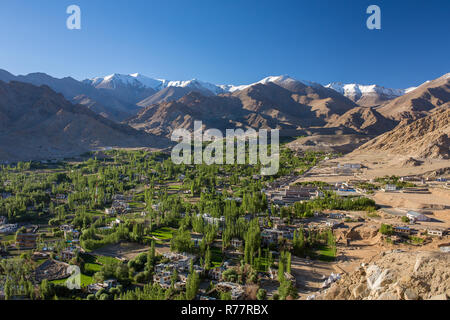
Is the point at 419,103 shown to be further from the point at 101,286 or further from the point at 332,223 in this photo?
the point at 101,286

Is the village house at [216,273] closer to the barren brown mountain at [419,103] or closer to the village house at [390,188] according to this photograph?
the village house at [390,188]

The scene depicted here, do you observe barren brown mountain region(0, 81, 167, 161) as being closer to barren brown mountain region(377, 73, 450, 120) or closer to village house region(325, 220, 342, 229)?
village house region(325, 220, 342, 229)

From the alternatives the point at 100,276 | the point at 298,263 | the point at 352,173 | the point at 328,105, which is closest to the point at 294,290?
the point at 298,263

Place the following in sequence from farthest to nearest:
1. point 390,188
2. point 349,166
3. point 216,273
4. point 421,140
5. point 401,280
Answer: point 421,140 < point 349,166 < point 390,188 < point 216,273 < point 401,280

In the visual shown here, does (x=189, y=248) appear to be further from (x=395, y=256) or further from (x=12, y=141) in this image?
(x=12, y=141)

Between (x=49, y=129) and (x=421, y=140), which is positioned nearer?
(x=421, y=140)

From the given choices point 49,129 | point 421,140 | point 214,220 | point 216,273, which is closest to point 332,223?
point 214,220

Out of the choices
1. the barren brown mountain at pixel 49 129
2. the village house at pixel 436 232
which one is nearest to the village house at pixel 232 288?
the village house at pixel 436 232
